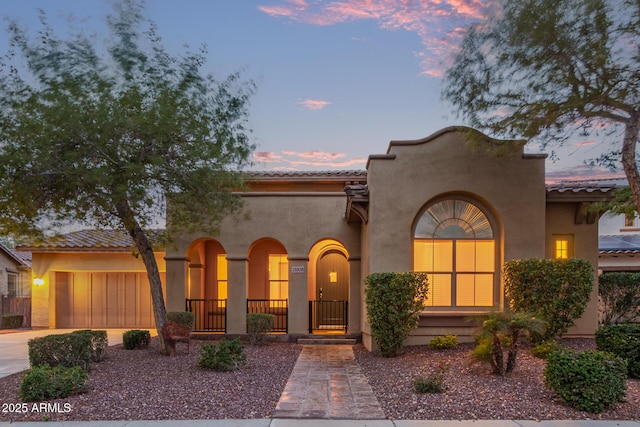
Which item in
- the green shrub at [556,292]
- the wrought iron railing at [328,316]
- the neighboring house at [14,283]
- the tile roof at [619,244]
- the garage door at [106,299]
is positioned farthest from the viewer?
the neighboring house at [14,283]

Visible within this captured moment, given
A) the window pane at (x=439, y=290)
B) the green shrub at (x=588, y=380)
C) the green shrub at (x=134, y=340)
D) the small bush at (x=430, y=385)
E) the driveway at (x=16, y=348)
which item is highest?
the window pane at (x=439, y=290)

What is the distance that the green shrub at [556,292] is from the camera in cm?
966

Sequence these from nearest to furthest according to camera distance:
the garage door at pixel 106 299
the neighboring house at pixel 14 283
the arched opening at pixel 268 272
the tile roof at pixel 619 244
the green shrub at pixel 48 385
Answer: the green shrub at pixel 48 385 → the arched opening at pixel 268 272 → the garage door at pixel 106 299 → the tile roof at pixel 619 244 → the neighboring house at pixel 14 283

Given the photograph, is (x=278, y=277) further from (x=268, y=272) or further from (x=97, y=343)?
(x=97, y=343)

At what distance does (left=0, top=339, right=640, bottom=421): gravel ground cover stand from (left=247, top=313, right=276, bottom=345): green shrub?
2.66m

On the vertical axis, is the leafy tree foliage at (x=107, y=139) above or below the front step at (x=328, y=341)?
above

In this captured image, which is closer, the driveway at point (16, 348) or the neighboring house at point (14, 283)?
the driveway at point (16, 348)

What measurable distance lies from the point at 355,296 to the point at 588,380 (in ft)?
27.0

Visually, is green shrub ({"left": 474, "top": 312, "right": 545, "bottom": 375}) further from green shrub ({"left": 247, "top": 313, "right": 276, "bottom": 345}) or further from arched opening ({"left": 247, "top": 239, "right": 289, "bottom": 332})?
arched opening ({"left": 247, "top": 239, "right": 289, "bottom": 332})

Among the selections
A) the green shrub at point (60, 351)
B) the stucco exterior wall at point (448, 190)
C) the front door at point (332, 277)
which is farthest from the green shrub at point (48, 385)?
the front door at point (332, 277)

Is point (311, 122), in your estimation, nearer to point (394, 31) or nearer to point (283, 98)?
point (283, 98)

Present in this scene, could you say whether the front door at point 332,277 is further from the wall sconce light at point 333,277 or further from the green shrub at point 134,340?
the green shrub at point 134,340

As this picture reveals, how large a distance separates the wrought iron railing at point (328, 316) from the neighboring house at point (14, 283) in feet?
41.7

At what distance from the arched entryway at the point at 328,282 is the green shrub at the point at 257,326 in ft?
8.54
